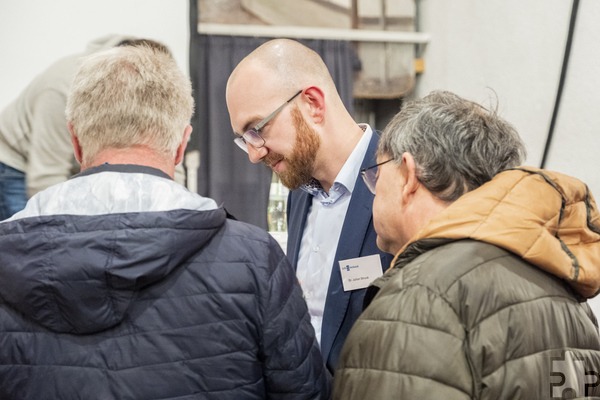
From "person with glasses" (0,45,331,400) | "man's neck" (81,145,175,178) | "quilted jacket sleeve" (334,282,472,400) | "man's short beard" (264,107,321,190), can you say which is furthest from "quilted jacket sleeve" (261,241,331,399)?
"man's short beard" (264,107,321,190)

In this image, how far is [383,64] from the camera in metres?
3.99

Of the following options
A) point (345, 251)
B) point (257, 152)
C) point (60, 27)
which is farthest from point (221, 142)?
point (345, 251)

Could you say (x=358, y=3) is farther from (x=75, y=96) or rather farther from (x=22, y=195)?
(x=75, y=96)

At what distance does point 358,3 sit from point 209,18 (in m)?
0.87

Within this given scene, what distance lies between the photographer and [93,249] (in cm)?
98

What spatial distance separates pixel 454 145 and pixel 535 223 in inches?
7.8

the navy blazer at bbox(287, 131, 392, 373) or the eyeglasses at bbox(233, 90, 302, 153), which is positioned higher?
the eyeglasses at bbox(233, 90, 302, 153)

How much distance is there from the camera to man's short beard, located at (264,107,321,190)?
1.77 meters

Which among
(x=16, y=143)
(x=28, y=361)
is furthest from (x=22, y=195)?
(x=28, y=361)

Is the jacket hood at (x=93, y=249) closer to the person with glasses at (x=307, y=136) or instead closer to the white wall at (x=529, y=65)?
the person with glasses at (x=307, y=136)

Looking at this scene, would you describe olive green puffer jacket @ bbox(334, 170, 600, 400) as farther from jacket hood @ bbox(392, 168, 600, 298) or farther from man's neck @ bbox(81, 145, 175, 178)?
man's neck @ bbox(81, 145, 175, 178)

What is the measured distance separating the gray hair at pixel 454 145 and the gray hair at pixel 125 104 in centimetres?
39

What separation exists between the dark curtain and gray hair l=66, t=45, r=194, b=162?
2.60 meters

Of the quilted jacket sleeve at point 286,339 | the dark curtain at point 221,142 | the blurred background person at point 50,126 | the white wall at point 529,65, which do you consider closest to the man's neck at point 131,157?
the quilted jacket sleeve at point 286,339
